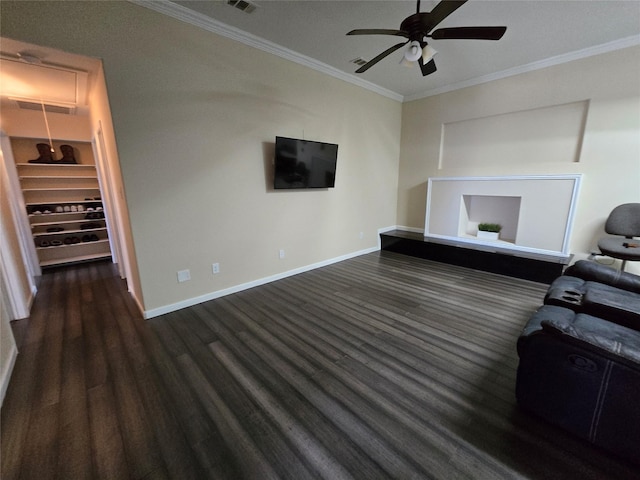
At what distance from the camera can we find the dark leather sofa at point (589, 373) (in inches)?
46.1

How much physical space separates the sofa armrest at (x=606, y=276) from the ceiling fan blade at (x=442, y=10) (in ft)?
7.64

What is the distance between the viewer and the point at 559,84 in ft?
11.7

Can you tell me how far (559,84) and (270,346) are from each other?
498 centimetres

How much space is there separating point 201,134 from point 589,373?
3449mm

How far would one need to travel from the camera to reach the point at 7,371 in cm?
188

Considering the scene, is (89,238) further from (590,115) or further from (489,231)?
(590,115)

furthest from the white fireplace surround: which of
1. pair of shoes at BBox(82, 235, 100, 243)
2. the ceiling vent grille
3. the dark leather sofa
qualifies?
pair of shoes at BBox(82, 235, 100, 243)

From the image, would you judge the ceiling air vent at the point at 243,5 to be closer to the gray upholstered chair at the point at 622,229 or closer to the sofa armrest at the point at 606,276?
the sofa armrest at the point at 606,276

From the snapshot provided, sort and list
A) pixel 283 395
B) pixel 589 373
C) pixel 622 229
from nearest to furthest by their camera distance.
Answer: pixel 589 373
pixel 283 395
pixel 622 229

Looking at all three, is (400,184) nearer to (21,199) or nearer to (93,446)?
(93,446)

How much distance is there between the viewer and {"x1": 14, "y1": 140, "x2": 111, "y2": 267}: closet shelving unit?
4352mm

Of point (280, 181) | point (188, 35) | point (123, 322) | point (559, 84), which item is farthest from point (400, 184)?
point (123, 322)

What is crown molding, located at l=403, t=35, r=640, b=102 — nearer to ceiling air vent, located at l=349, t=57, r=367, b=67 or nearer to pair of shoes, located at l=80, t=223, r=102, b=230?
ceiling air vent, located at l=349, t=57, r=367, b=67

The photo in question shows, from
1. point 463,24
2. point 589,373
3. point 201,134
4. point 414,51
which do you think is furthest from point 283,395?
point 463,24
